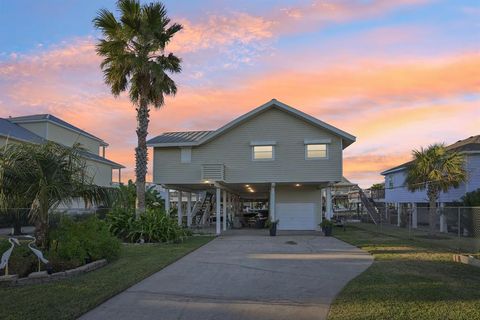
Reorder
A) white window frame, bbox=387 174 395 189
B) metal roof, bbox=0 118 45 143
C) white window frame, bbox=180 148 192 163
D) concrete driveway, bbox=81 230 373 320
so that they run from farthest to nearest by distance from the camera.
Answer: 1. white window frame, bbox=387 174 395 189
2. metal roof, bbox=0 118 45 143
3. white window frame, bbox=180 148 192 163
4. concrete driveway, bbox=81 230 373 320

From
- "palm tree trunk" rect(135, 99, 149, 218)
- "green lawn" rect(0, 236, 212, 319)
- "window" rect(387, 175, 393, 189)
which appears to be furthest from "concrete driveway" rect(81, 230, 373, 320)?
"window" rect(387, 175, 393, 189)

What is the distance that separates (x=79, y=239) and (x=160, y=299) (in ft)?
15.2

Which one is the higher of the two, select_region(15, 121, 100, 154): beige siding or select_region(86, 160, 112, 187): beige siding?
select_region(15, 121, 100, 154): beige siding

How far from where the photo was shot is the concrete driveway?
7.29 metres

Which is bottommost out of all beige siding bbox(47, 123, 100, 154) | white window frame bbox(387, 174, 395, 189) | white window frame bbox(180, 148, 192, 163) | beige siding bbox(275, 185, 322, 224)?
beige siding bbox(275, 185, 322, 224)

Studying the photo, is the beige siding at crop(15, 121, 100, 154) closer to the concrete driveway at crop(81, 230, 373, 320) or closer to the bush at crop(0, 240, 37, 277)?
the bush at crop(0, 240, 37, 277)

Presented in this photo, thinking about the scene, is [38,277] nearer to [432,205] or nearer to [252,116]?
[252,116]

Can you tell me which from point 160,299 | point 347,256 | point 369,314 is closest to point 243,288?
point 160,299

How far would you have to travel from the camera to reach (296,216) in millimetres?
29875

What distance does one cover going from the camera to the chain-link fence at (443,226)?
17184 mm

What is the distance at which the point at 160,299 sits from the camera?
8.22m

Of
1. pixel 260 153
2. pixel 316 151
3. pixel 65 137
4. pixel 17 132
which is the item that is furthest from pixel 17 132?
pixel 316 151

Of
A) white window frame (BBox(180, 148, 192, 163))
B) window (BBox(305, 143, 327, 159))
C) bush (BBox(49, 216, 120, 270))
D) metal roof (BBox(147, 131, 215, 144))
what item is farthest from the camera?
metal roof (BBox(147, 131, 215, 144))

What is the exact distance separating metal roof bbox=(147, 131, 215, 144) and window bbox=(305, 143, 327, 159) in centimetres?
632
